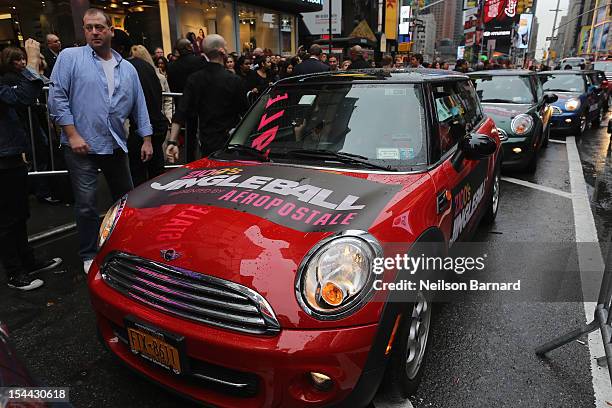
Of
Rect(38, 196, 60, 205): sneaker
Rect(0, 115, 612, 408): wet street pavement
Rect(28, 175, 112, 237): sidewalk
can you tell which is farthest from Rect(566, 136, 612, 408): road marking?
Rect(38, 196, 60, 205): sneaker

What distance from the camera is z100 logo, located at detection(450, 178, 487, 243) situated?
2873 mm

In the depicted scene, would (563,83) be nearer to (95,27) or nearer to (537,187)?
(537,187)

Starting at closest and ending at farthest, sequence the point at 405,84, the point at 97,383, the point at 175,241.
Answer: the point at 175,241 → the point at 97,383 → the point at 405,84

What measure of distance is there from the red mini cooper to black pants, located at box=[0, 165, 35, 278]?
4.15 feet

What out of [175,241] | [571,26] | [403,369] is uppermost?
[571,26]

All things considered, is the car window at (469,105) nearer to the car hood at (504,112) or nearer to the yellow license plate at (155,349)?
the car hood at (504,112)

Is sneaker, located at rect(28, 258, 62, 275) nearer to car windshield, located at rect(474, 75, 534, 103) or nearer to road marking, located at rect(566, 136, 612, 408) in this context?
road marking, located at rect(566, 136, 612, 408)

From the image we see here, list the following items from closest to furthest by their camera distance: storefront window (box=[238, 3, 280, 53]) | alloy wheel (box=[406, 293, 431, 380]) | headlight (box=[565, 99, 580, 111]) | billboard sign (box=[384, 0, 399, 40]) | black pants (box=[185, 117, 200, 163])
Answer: alloy wheel (box=[406, 293, 431, 380]) < black pants (box=[185, 117, 200, 163]) < headlight (box=[565, 99, 580, 111]) < storefront window (box=[238, 3, 280, 53]) < billboard sign (box=[384, 0, 399, 40])

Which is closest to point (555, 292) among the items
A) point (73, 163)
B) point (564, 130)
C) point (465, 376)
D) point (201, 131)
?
point (465, 376)

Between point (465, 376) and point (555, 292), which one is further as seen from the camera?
point (555, 292)

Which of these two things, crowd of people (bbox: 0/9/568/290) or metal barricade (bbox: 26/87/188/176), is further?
metal barricade (bbox: 26/87/188/176)

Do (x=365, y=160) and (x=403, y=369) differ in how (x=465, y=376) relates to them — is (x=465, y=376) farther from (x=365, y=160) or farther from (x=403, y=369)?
(x=365, y=160)

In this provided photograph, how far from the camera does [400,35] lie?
166 feet

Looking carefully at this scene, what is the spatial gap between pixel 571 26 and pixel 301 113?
708 ft
